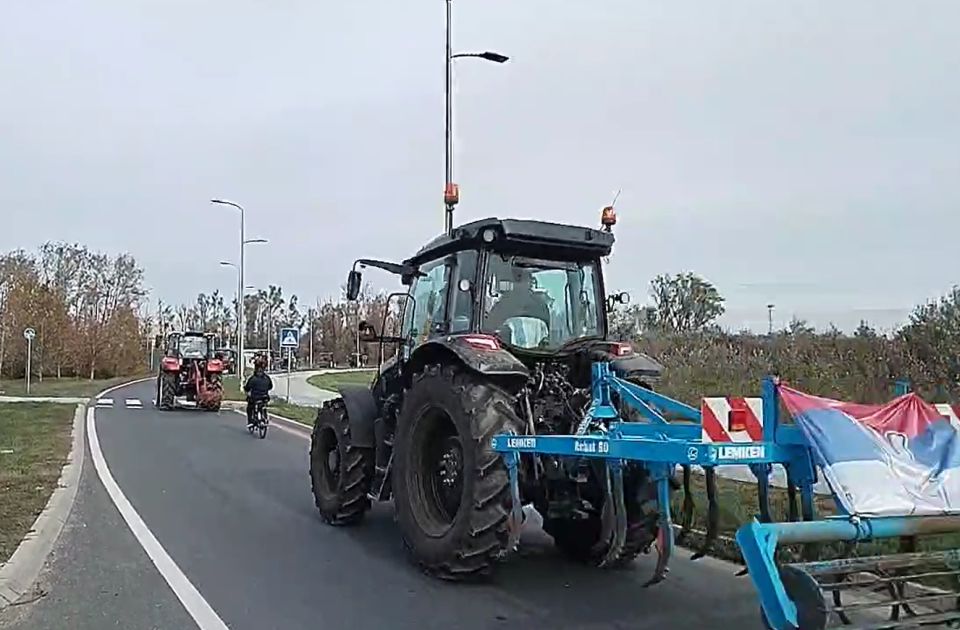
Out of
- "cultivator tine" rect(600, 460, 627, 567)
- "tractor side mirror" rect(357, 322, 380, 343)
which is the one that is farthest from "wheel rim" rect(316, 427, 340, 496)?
"cultivator tine" rect(600, 460, 627, 567)

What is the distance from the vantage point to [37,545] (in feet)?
27.6

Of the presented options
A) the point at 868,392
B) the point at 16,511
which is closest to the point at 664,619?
the point at 16,511

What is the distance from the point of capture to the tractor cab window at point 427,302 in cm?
870

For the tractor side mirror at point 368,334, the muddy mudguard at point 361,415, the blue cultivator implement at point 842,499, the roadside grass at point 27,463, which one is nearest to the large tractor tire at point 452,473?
the blue cultivator implement at point 842,499

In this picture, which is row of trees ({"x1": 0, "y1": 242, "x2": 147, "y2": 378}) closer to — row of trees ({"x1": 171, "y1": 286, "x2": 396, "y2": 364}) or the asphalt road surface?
row of trees ({"x1": 171, "y1": 286, "x2": 396, "y2": 364})

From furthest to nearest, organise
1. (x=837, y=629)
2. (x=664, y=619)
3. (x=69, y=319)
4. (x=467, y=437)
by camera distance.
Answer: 1. (x=69, y=319)
2. (x=467, y=437)
3. (x=664, y=619)
4. (x=837, y=629)

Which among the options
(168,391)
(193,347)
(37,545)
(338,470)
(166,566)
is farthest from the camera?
(193,347)

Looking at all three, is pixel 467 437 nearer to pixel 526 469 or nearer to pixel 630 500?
pixel 526 469

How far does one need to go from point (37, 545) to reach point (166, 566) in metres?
1.30

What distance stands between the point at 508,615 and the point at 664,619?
1.03 metres

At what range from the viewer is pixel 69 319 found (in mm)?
64625

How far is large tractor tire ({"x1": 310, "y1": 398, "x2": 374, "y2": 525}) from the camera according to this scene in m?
9.57

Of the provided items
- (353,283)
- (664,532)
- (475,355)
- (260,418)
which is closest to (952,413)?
(664,532)

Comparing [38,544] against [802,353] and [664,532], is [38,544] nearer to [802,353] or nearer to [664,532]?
[664,532]
